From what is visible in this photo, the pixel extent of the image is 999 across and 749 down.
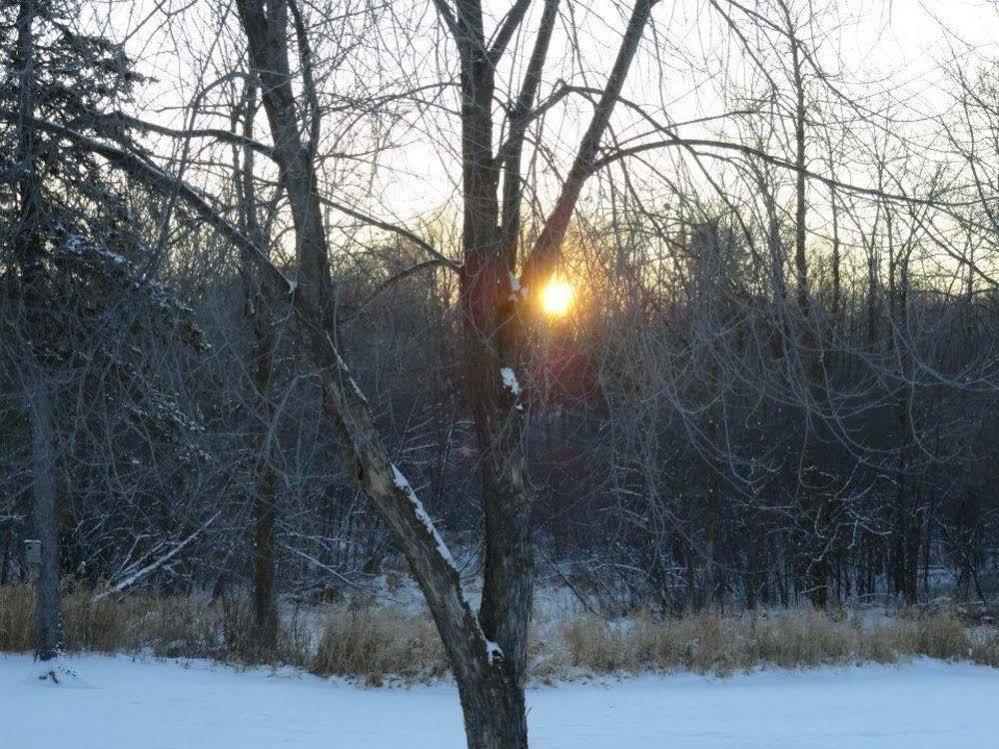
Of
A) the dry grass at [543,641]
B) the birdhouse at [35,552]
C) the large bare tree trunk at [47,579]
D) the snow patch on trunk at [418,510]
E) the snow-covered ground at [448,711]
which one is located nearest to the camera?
the snow patch on trunk at [418,510]

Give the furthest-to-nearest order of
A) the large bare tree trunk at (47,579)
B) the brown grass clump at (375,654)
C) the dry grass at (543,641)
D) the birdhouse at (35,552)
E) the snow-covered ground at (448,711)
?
the dry grass at (543,641), the brown grass clump at (375,654), the birdhouse at (35,552), the large bare tree trunk at (47,579), the snow-covered ground at (448,711)

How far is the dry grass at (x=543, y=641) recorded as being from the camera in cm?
1134

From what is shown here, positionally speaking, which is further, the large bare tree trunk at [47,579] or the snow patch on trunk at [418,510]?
the large bare tree trunk at [47,579]

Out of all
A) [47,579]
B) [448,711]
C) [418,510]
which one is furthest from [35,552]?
[418,510]

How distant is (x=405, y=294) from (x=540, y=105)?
193 centimetres

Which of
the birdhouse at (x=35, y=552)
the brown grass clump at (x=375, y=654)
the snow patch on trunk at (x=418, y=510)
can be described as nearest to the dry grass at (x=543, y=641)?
the brown grass clump at (x=375, y=654)

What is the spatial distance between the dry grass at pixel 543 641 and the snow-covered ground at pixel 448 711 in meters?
0.32

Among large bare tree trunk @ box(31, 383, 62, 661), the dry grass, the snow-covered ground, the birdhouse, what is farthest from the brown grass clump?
the birdhouse

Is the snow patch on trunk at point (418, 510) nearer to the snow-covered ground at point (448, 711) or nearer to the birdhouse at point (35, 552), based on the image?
the snow-covered ground at point (448, 711)

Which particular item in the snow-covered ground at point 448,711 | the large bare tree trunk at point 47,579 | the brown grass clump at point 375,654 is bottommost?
the snow-covered ground at point 448,711

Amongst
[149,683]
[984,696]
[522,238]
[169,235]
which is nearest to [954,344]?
[984,696]

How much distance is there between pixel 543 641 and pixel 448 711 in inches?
95.2

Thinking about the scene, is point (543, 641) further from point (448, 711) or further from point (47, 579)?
point (47, 579)

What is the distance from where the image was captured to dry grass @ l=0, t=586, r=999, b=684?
11344mm
